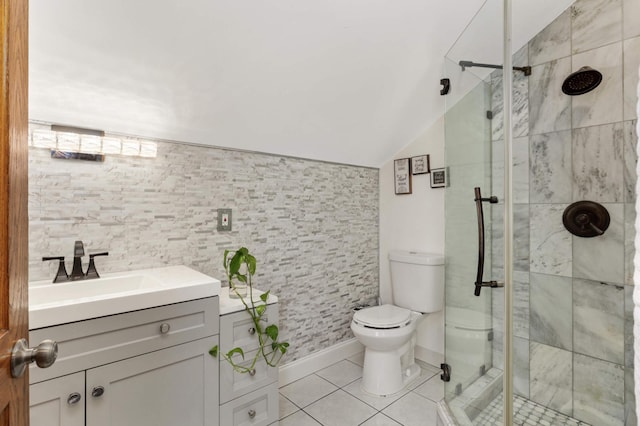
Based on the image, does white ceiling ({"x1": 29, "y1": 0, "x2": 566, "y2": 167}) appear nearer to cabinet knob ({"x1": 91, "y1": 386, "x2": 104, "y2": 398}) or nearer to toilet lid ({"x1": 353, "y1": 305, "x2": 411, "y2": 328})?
cabinet knob ({"x1": 91, "y1": 386, "x2": 104, "y2": 398})

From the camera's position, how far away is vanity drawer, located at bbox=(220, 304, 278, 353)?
141 centimetres

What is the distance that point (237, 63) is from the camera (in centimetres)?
149

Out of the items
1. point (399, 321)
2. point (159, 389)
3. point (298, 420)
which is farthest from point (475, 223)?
point (159, 389)

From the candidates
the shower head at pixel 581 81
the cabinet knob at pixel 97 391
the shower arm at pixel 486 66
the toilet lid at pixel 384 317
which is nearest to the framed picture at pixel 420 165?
the shower arm at pixel 486 66

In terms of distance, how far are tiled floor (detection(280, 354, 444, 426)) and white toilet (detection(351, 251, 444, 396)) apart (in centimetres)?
9

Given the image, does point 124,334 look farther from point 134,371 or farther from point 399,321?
point 399,321

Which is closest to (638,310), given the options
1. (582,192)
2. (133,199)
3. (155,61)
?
(582,192)

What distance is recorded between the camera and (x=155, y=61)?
4.42ft

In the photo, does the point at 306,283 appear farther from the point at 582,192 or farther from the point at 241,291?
the point at 582,192


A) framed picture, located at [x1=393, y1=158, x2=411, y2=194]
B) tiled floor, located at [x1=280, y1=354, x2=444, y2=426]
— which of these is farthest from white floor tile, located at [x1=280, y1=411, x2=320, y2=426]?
framed picture, located at [x1=393, y1=158, x2=411, y2=194]

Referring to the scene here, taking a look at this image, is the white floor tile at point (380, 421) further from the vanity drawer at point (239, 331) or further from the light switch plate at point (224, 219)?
the light switch plate at point (224, 219)

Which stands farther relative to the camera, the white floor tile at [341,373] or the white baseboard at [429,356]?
the white baseboard at [429,356]

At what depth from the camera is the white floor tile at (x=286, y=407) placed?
1853 mm

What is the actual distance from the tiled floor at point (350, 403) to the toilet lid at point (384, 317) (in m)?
0.46
